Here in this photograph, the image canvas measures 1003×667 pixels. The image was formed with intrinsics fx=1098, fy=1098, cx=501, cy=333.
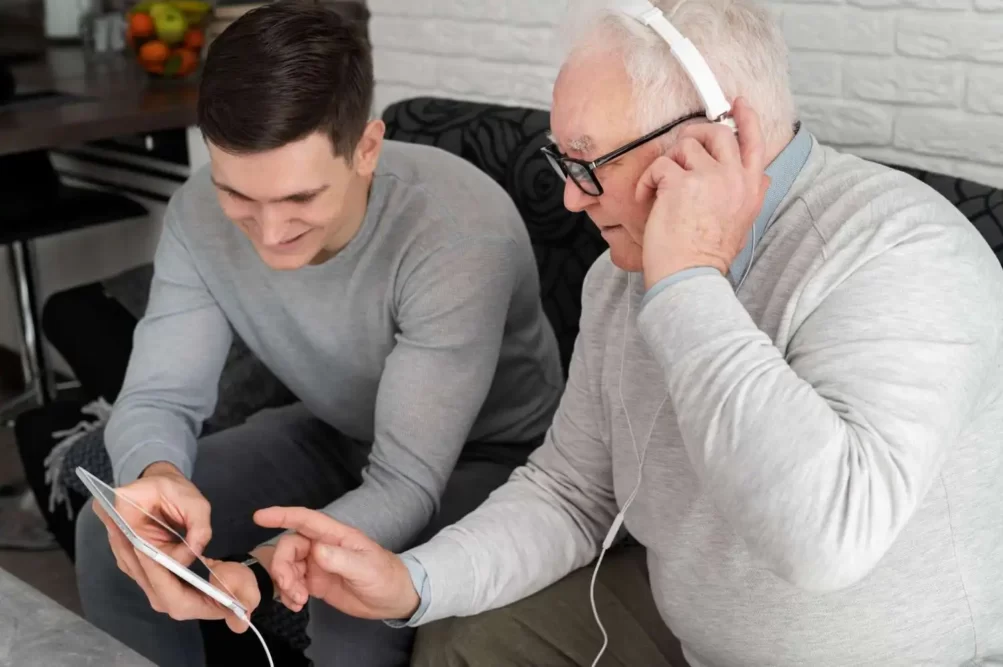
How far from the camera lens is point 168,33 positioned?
9.48 feet

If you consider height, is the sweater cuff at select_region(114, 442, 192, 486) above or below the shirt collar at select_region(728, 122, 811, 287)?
below

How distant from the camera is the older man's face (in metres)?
1.01

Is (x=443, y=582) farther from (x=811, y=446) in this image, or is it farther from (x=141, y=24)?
(x=141, y=24)

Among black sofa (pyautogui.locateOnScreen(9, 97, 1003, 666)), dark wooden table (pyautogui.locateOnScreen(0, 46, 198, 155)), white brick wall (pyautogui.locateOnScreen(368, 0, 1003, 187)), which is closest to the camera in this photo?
white brick wall (pyautogui.locateOnScreen(368, 0, 1003, 187))

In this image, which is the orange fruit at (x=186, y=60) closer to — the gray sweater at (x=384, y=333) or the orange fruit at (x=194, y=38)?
the orange fruit at (x=194, y=38)

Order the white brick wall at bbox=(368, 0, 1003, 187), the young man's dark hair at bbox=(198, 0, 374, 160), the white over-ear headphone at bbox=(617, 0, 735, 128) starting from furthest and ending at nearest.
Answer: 1. the white brick wall at bbox=(368, 0, 1003, 187)
2. the young man's dark hair at bbox=(198, 0, 374, 160)
3. the white over-ear headphone at bbox=(617, 0, 735, 128)

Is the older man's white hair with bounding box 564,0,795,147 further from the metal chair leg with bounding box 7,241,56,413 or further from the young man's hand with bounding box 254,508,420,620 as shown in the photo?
the metal chair leg with bounding box 7,241,56,413

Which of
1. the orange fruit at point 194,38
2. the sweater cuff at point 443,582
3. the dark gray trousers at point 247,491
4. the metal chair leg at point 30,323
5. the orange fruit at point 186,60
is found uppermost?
the sweater cuff at point 443,582

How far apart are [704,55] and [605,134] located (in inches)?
4.4

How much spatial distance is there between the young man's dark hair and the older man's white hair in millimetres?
409

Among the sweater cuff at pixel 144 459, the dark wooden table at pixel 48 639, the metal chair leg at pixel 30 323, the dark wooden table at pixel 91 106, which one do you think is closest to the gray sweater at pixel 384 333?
the sweater cuff at pixel 144 459

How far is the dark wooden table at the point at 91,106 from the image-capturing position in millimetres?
2439

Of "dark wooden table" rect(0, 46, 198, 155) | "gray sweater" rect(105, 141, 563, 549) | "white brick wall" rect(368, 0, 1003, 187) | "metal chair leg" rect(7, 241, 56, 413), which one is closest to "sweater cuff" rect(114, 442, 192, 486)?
"gray sweater" rect(105, 141, 563, 549)

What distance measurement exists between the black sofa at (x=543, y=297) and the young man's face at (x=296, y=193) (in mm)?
427
